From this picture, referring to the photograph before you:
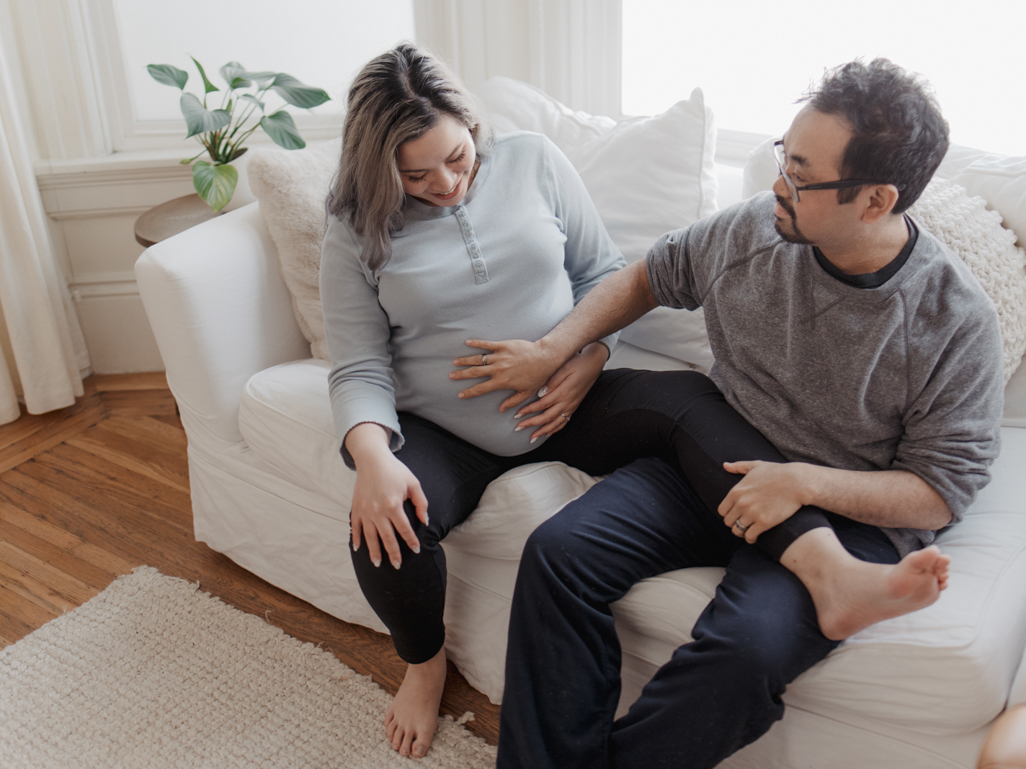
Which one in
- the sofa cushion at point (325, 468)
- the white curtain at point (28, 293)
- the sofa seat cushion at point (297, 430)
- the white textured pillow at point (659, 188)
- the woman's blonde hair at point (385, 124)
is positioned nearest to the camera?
the woman's blonde hair at point (385, 124)

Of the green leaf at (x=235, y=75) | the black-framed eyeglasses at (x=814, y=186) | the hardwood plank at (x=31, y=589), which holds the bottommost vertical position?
the hardwood plank at (x=31, y=589)

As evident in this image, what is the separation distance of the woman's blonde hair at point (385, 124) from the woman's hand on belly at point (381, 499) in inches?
11.1

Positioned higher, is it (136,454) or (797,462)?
(797,462)

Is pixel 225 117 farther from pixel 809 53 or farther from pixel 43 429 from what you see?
pixel 809 53

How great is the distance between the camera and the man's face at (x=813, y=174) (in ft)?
3.24

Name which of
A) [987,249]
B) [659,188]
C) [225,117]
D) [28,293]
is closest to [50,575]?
[28,293]

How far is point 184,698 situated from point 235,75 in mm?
1342

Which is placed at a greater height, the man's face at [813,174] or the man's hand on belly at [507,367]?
the man's face at [813,174]

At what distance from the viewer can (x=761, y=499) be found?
1.06 meters

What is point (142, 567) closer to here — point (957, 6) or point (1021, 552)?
point (1021, 552)

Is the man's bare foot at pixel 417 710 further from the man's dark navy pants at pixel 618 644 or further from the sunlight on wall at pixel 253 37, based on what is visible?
the sunlight on wall at pixel 253 37

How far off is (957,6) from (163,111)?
202 centimetres

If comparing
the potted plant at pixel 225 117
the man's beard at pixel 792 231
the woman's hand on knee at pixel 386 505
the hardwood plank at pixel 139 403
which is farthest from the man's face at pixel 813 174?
the hardwood plank at pixel 139 403

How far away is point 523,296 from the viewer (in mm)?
1306
